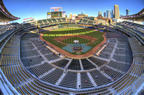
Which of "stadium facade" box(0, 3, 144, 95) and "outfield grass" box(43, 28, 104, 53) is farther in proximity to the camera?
"outfield grass" box(43, 28, 104, 53)

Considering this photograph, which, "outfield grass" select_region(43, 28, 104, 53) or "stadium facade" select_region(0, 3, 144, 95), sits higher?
"outfield grass" select_region(43, 28, 104, 53)

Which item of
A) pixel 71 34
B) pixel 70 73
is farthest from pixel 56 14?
pixel 70 73

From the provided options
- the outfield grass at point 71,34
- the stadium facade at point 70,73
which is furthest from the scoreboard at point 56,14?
the stadium facade at point 70,73

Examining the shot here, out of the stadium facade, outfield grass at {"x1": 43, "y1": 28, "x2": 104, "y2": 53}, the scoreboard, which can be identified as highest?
the scoreboard

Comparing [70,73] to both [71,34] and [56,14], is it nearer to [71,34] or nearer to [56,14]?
[71,34]

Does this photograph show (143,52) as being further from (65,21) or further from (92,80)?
(65,21)

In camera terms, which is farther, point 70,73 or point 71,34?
point 71,34

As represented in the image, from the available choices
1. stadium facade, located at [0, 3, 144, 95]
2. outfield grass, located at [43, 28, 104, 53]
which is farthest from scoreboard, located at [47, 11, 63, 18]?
stadium facade, located at [0, 3, 144, 95]

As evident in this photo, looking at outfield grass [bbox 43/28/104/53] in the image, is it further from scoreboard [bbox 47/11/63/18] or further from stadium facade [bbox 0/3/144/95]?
scoreboard [bbox 47/11/63/18]

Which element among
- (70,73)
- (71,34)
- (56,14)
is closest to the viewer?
(70,73)

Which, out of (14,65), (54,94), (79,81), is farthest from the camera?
(14,65)

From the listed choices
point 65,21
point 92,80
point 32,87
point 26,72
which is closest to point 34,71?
point 26,72
